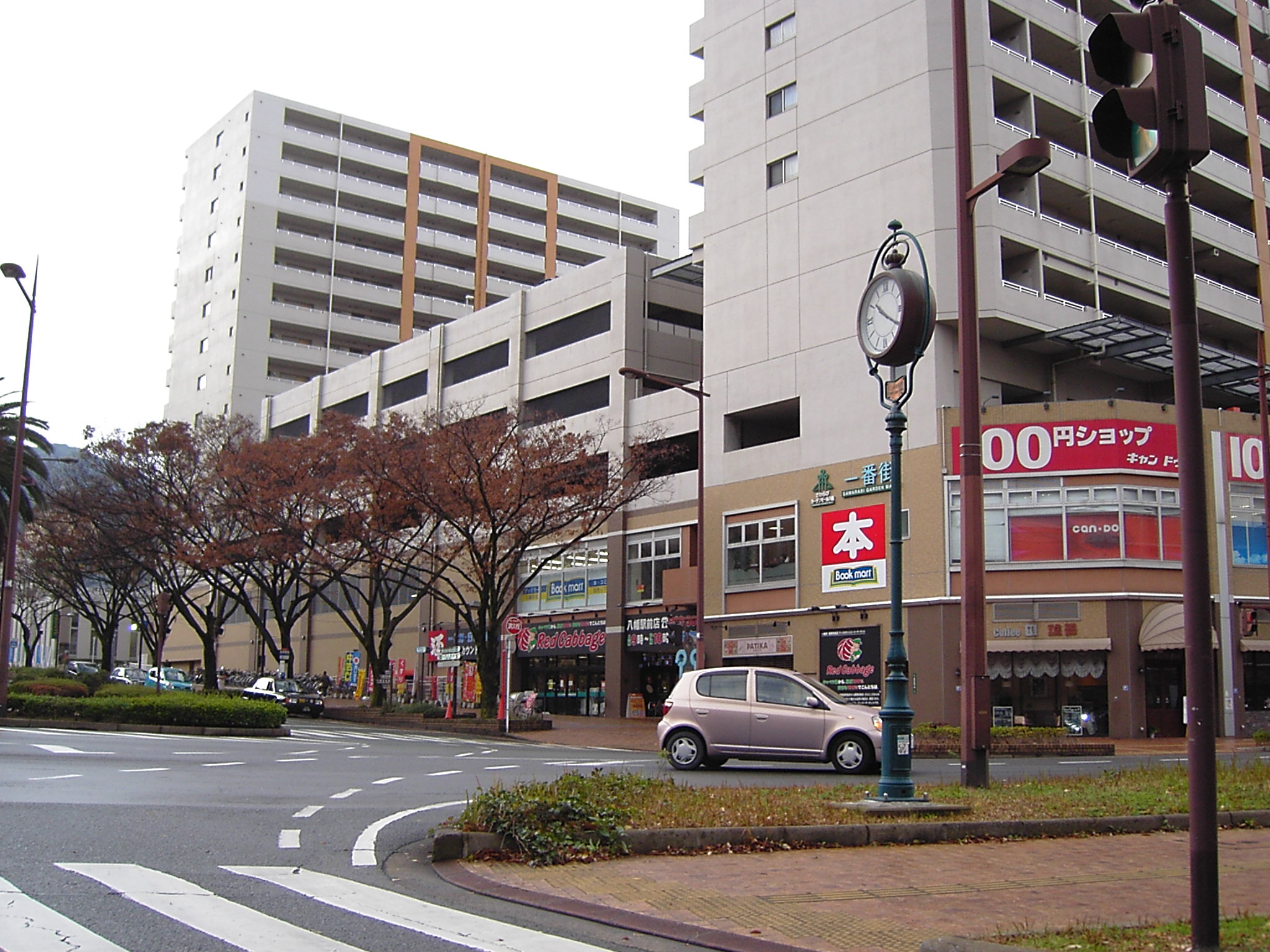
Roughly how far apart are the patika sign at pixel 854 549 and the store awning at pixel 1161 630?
7389 millimetres

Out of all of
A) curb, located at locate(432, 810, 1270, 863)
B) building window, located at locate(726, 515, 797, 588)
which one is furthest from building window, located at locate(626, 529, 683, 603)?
curb, located at locate(432, 810, 1270, 863)

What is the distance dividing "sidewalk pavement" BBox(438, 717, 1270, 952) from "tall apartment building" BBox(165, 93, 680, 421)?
72.4 m

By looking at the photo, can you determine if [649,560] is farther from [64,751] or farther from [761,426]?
[64,751]

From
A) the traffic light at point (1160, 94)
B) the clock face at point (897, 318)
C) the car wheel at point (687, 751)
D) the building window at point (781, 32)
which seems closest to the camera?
the traffic light at point (1160, 94)

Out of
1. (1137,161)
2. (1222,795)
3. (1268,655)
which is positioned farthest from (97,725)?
(1268,655)

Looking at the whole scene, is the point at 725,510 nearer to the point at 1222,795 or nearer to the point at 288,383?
the point at 1222,795

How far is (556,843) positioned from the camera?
28.8 feet

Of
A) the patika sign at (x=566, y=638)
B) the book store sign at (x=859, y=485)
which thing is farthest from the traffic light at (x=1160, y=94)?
the patika sign at (x=566, y=638)

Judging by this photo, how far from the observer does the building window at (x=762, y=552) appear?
132 ft

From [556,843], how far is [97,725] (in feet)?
72.4

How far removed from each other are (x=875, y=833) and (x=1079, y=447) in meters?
27.3

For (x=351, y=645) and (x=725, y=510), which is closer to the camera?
(x=725, y=510)

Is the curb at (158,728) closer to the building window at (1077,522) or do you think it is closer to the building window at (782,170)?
the building window at (1077,522)

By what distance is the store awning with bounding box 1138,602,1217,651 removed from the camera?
3291 centimetres
